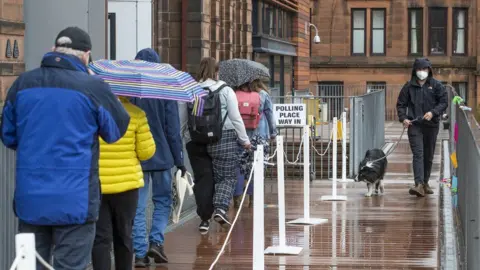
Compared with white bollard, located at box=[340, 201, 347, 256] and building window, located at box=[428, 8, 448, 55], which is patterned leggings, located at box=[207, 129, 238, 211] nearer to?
white bollard, located at box=[340, 201, 347, 256]

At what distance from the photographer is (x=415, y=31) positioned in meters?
62.9

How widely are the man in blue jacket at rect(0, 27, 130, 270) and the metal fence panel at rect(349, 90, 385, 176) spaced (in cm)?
1687

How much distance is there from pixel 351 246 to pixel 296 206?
15.5 feet

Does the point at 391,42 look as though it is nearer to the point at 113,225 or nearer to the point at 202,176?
the point at 202,176

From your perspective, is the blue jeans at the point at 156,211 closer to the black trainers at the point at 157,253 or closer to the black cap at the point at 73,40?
the black trainers at the point at 157,253

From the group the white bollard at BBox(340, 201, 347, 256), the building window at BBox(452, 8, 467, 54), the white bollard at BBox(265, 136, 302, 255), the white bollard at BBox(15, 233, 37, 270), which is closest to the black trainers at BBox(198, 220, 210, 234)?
the white bollard at BBox(265, 136, 302, 255)

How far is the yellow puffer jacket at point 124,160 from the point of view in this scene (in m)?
8.99

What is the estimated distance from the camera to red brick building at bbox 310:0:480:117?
2456 inches

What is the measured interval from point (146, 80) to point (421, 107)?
8682 mm

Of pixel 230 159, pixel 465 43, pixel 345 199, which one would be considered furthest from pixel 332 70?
pixel 230 159

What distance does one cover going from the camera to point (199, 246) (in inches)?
522

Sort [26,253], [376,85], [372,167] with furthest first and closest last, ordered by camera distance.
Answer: [376,85] → [372,167] → [26,253]

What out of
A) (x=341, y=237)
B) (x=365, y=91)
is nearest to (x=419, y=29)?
(x=365, y=91)

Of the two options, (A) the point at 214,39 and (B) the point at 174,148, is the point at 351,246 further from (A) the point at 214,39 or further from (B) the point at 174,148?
(A) the point at 214,39
